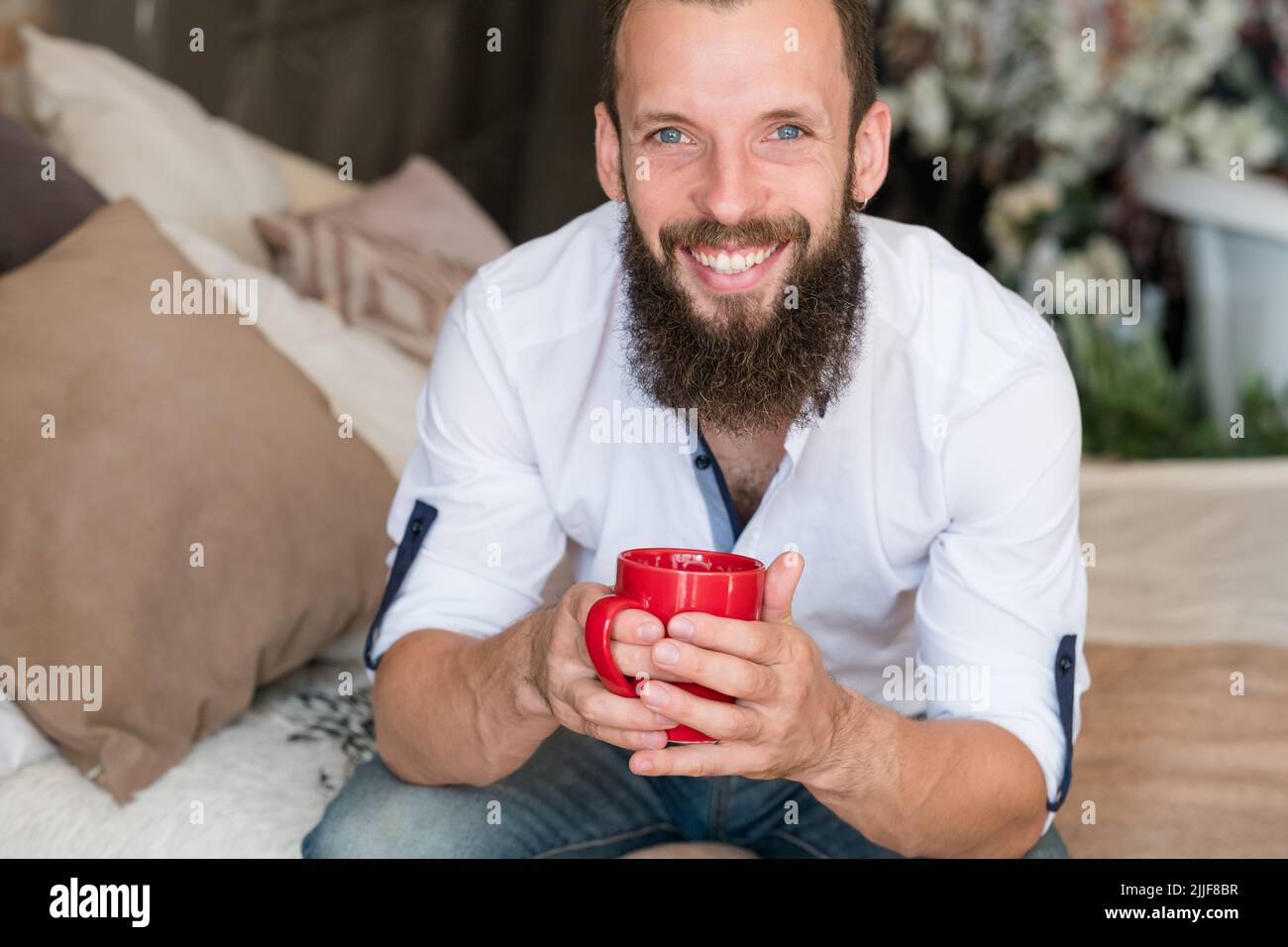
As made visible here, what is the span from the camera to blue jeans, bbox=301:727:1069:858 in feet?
4.42

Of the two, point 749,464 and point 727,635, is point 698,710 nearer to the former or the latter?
point 727,635

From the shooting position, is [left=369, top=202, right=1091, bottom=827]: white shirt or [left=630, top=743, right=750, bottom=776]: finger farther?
[left=369, top=202, right=1091, bottom=827]: white shirt

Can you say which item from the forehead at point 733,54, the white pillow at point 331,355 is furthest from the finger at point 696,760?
the white pillow at point 331,355

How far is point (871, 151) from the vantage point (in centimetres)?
141

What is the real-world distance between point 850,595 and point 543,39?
256cm

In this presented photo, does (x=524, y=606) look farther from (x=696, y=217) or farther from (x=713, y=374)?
(x=696, y=217)

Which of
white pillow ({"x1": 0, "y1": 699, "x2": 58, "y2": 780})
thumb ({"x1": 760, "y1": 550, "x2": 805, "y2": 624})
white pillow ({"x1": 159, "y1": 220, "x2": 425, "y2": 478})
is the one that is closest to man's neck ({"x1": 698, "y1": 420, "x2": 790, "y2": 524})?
thumb ({"x1": 760, "y1": 550, "x2": 805, "y2": 624})

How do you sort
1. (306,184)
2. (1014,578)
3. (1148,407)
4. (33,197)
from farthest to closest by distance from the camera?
1. (1148,407)
2. (306,184)
3. (33,197)
4. (1014,578)

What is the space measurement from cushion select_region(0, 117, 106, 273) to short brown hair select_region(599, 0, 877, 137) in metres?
0.77

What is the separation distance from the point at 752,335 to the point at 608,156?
0.25 metres

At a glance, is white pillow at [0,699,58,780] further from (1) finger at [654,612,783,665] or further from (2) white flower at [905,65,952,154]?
(2) white flower at [905,65,952,154]

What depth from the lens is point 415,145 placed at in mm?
3176

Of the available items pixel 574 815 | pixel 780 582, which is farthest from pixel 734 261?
pixel 574 815

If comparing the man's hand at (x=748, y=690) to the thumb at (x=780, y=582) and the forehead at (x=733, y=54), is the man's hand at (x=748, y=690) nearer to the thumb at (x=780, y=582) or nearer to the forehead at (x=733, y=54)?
the thumb at (x=780, y=582)
